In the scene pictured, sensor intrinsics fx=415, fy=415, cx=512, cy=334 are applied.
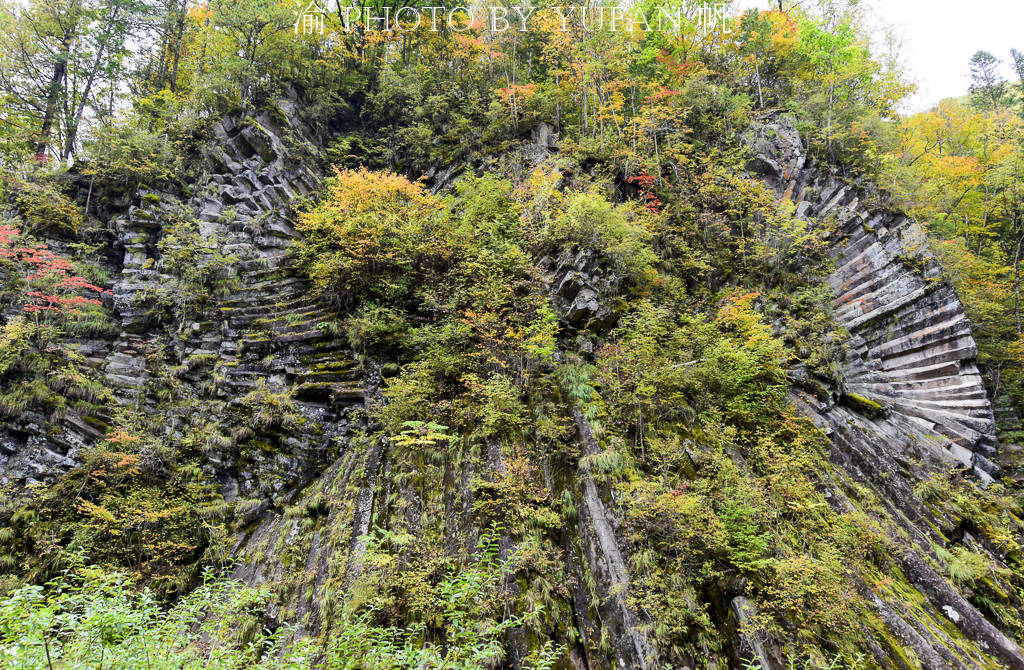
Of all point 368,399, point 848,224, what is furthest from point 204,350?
point 848,224

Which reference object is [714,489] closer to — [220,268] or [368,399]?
[368,399]

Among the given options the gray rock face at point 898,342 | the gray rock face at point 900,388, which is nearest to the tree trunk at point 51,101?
the gray rock face at point 900,388

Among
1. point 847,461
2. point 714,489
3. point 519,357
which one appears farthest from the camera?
point 519,357

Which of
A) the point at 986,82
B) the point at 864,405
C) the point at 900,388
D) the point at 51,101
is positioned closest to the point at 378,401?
the point at 864,405

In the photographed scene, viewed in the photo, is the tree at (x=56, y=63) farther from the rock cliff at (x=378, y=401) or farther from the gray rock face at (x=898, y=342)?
the gray rock face at (x=898, y=342)

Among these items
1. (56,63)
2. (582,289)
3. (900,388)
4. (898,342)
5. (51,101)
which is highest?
(56,63)

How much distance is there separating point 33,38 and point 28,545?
61.8 ft

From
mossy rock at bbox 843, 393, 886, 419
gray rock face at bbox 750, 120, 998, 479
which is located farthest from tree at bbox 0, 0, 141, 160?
mossy rock at bbox 843, 393, 886, 419

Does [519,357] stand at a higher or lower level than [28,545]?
higher

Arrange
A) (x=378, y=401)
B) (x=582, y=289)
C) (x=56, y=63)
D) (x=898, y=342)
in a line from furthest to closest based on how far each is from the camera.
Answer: (x=56, y=63) < (x=898, y=342) < (x=582, y=289) < (x=378, y=401)

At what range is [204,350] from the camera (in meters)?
11.6

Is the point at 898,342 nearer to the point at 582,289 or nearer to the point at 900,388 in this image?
the point at 900,388

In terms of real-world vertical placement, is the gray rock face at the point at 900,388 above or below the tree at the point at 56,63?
below

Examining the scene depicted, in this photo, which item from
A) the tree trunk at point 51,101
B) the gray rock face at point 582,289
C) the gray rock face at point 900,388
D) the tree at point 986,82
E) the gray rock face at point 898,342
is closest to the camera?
the gray rock face at point 900,388
